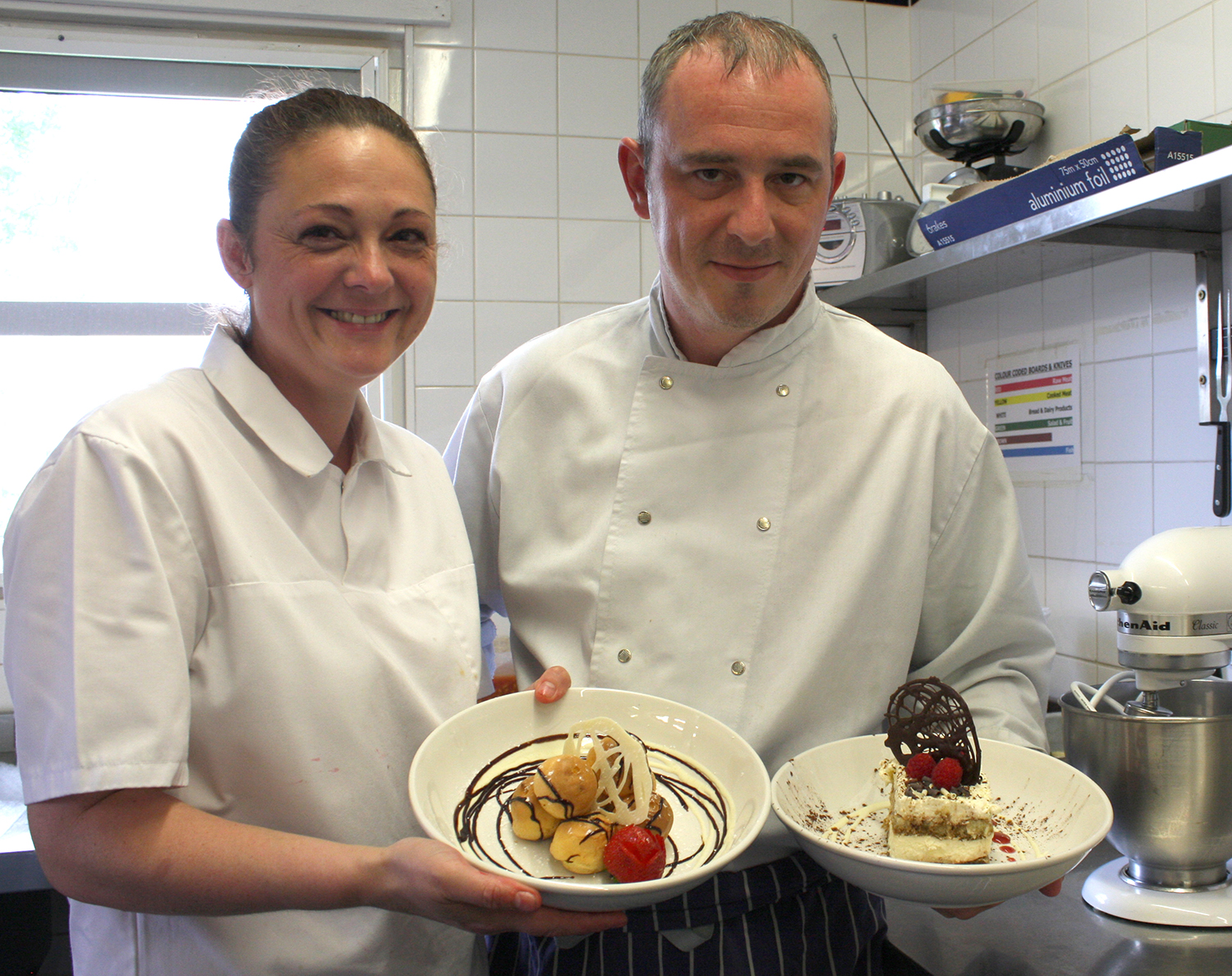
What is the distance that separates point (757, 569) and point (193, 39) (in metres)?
2.13

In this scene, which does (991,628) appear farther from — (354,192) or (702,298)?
(354,192)

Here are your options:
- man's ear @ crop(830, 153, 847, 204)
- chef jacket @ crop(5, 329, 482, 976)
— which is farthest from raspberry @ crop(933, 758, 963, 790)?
man's ear @ crop(830, 153, 847, 204)

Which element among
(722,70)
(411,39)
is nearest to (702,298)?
(722,70)

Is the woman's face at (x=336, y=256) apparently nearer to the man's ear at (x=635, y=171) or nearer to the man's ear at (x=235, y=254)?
the man's ear at (x=235, y=254)

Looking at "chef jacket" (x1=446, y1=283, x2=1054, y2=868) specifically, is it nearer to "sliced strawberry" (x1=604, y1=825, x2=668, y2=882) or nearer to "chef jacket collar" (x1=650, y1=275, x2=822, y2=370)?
"chef jacket collar" (x1=650, y1=275, x2=822, y2=370)

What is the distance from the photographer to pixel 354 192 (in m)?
0.96

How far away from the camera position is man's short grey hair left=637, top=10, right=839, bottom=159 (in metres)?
1.10

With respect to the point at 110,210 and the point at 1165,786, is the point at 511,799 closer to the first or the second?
the point at 1165,786

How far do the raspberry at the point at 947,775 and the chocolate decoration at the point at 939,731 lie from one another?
0.01 metres

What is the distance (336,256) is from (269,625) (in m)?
0.38

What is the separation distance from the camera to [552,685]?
1.07 meters

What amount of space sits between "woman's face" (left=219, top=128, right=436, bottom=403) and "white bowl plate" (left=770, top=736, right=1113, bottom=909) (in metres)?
0.64

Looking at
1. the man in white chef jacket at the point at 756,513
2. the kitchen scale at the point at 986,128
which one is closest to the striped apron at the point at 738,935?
the man in white chef jacket at the point at 756,513

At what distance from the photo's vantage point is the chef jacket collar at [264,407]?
0.96m
